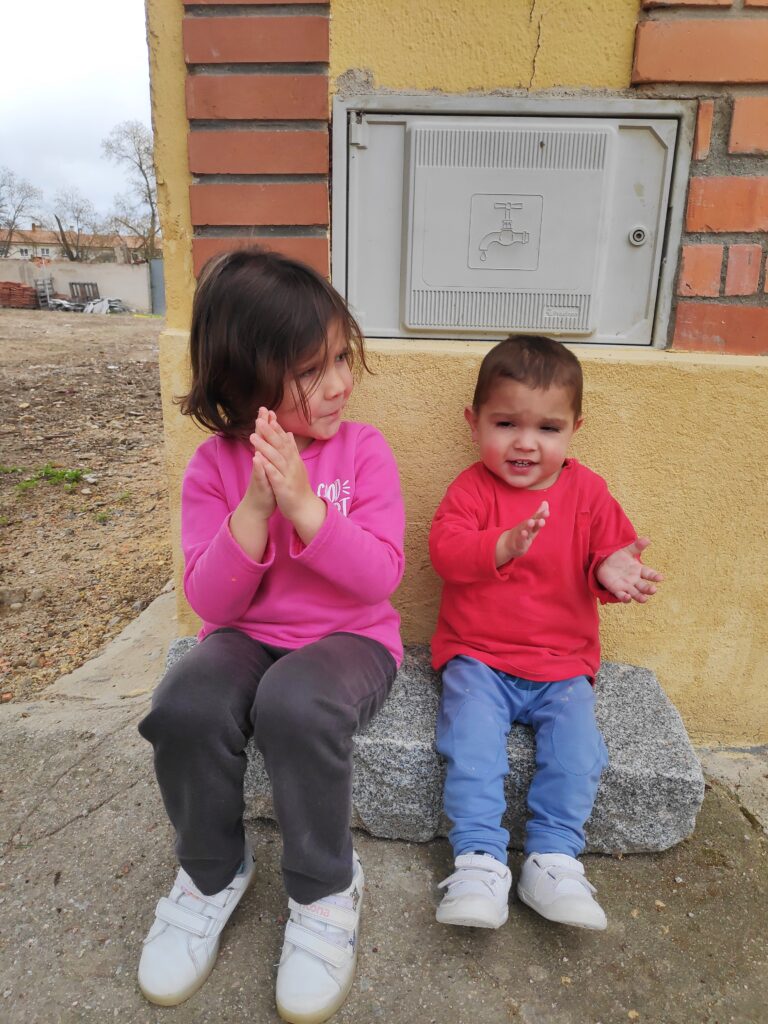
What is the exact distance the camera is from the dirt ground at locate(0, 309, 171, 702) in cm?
293

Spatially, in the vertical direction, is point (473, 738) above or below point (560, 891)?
above

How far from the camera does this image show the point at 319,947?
1349mm

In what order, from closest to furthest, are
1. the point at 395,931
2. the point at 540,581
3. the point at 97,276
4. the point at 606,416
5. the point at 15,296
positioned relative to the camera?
the point at 395,931 → the point at 540,581 → the point at 606,416 → the point at 15,296 → the point at 97,276

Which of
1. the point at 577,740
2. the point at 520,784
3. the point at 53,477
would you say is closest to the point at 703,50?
the point at 577,740

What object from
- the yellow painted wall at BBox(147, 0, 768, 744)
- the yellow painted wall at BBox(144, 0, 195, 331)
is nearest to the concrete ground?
the yellow painted wall at BBox(147, 0, 768, 744)

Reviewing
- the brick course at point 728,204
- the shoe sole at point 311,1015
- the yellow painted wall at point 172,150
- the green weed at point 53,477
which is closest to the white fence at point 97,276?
the green weed at point 53,477

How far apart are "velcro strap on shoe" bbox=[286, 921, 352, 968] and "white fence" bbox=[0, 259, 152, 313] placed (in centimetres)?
3383

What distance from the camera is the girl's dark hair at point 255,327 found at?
4.93 ft

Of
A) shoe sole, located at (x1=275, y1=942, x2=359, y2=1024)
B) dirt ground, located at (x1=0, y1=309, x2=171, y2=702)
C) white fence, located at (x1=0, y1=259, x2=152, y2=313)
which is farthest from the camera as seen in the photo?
white fence, located at (x1=0, y1=259, x2=152, y2=313)

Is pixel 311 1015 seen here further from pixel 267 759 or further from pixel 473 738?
pixel 473 738

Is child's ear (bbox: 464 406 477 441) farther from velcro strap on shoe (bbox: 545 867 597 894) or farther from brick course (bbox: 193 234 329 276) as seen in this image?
velcro strap on shoe (bbox: 545 867 597 894)

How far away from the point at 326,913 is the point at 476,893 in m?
0.28

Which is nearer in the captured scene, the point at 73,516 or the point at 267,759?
the point at 267,759

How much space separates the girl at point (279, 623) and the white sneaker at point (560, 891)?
0.35 metres
